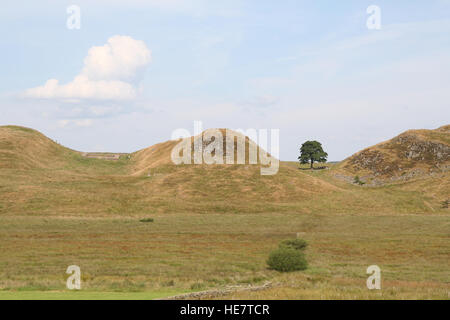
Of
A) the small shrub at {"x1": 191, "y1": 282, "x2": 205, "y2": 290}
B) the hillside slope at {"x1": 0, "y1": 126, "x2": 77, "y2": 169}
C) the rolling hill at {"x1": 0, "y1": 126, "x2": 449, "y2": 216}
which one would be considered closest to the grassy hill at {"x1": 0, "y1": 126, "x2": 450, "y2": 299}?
the small shrub at {"x1": 191, "y1": 282, "x2": 205, "y2": 290}

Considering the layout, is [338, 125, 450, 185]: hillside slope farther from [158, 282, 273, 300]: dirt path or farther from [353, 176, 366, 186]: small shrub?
[158, 282, 273, 300]: dirt path

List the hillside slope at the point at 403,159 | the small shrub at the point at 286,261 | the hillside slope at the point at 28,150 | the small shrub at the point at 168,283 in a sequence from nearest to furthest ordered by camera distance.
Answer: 1. the small shrub at the point at 168,283
2. the small shrub at the point at 286,261
3. the hillside slope at the point at 28,150
4. the hillside slope at the point at 403,159

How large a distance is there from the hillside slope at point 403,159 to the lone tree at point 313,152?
11229 millimetres

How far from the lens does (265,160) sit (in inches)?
4870

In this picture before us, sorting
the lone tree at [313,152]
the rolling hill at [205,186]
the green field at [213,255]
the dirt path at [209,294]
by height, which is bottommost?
the green field at [213,255]

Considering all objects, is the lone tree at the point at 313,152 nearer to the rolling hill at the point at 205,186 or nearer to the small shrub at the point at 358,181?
the rolling hill at the point at 205,186

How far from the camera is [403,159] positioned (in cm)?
14062

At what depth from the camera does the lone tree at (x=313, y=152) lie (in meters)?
164

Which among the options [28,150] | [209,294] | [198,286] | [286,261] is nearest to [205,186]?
[286,261]

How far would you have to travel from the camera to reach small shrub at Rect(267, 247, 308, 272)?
36.8 metres

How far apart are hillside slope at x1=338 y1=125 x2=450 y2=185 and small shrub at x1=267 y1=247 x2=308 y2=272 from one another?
334ft

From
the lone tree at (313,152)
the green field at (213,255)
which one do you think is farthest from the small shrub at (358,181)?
the green field at (213,255)

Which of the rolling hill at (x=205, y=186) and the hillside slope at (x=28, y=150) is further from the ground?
the hillside slope at (x=28, y=150)
